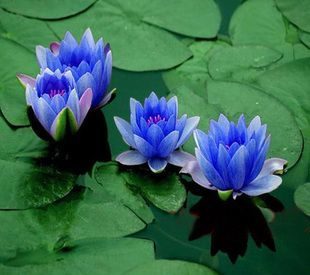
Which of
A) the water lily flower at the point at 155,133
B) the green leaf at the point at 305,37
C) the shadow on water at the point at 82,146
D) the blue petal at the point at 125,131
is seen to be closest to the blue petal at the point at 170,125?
the water lily flower at the point at 155,133

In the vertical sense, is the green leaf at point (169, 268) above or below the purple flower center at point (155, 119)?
below

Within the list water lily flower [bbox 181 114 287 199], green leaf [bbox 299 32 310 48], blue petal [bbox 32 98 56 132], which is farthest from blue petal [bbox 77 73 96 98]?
green leaf [bbox 299 32 310 48]

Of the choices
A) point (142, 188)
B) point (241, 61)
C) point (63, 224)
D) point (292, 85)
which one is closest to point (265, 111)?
point (292, 85)

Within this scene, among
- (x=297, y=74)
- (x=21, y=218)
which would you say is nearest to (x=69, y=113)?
(x=21, y=218)

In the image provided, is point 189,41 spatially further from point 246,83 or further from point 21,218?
point 21,218

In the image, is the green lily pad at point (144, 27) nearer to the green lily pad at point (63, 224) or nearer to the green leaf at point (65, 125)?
the green leaf at point (65, 125)

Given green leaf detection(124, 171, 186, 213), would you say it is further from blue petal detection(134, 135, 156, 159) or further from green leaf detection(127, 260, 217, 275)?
green leaf detection(127, 260, 217, 275)
